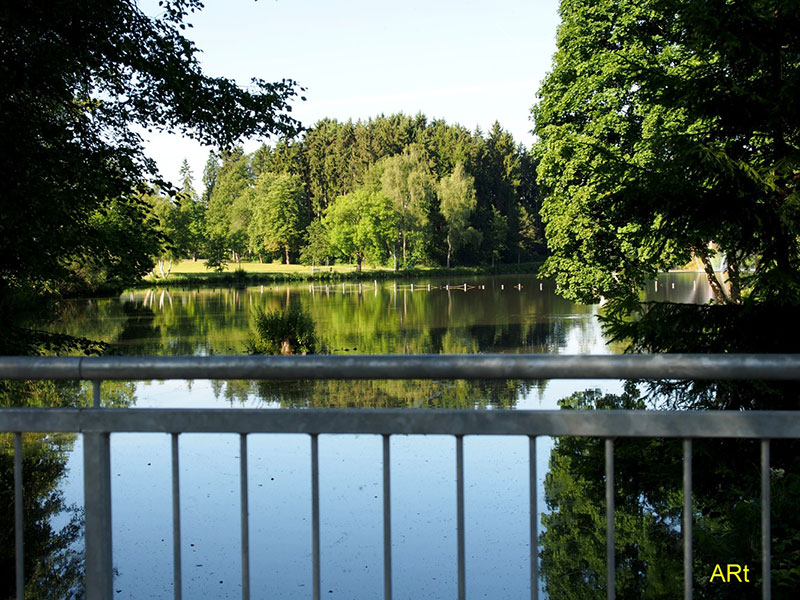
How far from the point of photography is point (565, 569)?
28.5ft

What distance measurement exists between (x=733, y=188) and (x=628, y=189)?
0.92m

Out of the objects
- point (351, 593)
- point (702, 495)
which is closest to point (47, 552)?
point (351, 593)

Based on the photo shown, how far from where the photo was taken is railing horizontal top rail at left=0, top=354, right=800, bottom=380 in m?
2.28

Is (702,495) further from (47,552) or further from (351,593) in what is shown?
(47,552)

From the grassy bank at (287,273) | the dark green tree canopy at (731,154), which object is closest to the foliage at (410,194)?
the grassy bank at (287,273)

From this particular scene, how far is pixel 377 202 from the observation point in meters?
85.8

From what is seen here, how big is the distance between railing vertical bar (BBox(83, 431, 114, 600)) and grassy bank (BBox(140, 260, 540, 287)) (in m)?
69.6

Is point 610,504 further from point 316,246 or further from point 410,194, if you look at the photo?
point 316,246

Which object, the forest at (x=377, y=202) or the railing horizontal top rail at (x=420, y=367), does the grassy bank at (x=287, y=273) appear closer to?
the forest at (x=377, y=202)

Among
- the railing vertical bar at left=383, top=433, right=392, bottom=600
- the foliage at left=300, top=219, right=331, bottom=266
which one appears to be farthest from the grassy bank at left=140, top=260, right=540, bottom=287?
the railing vertical bar at left=383, top=433, right=392, bottom=600

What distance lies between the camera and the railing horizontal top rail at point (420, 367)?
89.9 inches

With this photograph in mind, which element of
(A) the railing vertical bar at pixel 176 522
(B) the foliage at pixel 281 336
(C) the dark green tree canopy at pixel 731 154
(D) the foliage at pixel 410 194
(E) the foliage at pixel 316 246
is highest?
(D) the foliage at pixel 410 194

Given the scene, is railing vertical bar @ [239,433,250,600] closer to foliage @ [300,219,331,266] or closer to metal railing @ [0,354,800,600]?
metal railing @ [0,354,800,600]

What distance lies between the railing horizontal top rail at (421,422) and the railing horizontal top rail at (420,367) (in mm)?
114
